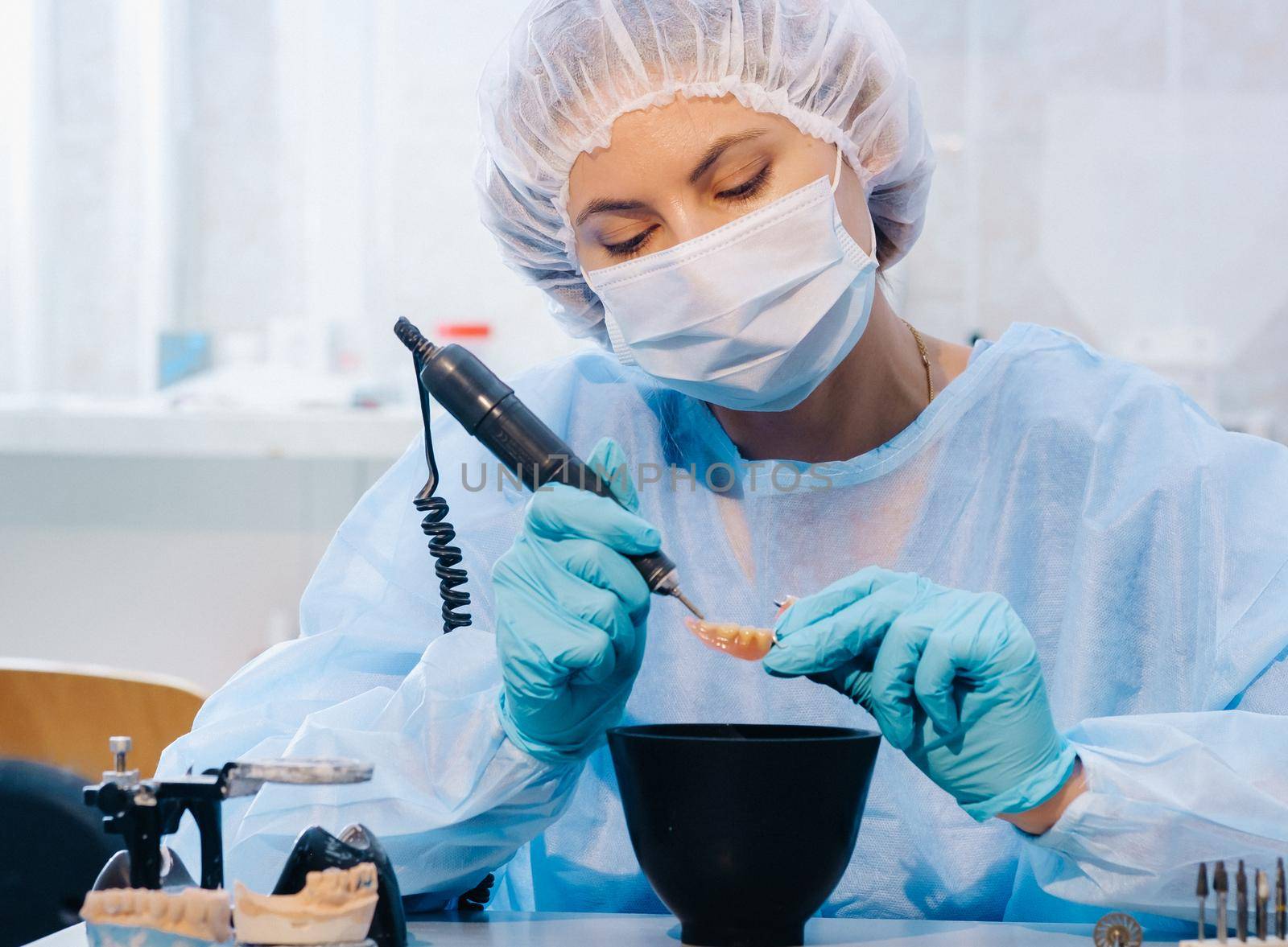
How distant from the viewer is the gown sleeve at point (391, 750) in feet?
2.96

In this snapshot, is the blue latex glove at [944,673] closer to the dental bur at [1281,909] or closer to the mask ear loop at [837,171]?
the dental bur at [1281,909]

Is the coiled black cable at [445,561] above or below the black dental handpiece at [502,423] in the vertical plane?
below

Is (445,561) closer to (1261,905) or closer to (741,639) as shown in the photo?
(741,639)

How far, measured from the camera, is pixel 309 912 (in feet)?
2.09

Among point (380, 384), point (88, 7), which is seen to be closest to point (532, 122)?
point (380, 384)

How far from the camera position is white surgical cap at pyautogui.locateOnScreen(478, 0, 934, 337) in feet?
3.62

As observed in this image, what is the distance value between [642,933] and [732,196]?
0.59 meters

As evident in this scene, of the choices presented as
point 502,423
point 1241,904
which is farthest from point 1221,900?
point 502,423

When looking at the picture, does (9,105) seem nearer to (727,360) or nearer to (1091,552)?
(727,360)

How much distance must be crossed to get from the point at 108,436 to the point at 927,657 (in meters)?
1.95

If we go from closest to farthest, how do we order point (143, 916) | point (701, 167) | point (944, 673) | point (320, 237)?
point (143, 916)
point (944, 673)
point (701, 167)
point (320, 237)

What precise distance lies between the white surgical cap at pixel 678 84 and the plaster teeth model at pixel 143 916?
704 mm

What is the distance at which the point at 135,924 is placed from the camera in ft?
2.07

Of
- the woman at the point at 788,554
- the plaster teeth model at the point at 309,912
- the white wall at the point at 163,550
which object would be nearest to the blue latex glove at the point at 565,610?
the woman at the point at 788,554
